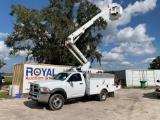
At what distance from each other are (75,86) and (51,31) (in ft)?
61.3

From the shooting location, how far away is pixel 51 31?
30.1m

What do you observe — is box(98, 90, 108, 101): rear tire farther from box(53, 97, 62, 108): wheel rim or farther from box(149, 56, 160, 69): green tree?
box(149, 56, 160, 69): green tree

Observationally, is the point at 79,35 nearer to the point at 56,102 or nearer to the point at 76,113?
the point at 56,102

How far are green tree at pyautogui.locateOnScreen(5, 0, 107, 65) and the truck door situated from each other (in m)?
16.7

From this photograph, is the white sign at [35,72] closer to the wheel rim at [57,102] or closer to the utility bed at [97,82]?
the utility bed at [97,82]

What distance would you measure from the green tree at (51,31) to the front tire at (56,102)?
1816 cm

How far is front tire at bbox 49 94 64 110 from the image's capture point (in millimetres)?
11219

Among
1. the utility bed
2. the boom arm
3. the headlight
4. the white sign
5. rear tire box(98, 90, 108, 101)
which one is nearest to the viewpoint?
the headlight

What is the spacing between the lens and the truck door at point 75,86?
12.3 meters

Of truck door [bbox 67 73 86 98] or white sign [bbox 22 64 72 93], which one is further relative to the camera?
white sign [bbox 22 64 72 93]

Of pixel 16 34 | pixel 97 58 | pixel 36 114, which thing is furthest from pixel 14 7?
pixel 36 114

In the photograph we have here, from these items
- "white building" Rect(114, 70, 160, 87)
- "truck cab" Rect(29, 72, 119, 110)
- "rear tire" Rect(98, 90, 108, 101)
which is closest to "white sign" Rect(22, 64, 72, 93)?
"truck cab" Rect(29, 72, 119, 110)

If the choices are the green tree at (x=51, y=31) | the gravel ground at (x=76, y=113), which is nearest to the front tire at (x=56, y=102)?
the gravel ground at (x=76, y=113)

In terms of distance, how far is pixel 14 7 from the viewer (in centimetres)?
3078
